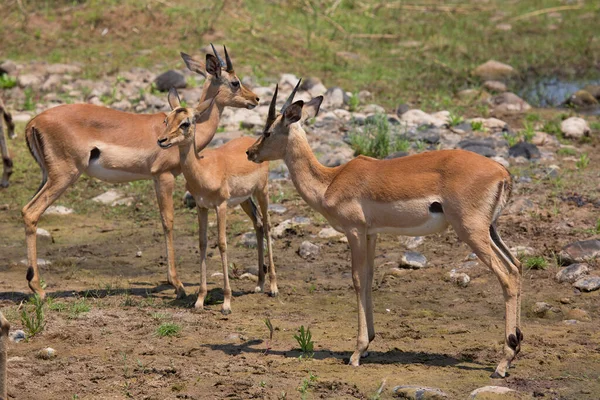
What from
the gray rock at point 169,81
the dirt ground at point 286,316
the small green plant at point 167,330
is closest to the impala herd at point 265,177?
the dirt ground at point 286,316

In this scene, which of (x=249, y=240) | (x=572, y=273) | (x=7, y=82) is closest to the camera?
(x=572, y=273)

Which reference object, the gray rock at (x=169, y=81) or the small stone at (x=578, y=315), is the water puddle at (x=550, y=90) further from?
the small stone at (x=578, y=315)

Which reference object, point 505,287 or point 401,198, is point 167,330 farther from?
point 505,287

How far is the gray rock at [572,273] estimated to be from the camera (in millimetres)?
8609

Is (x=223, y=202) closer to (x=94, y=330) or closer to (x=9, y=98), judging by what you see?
(x=94, y=330)

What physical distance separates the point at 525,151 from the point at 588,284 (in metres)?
3.93

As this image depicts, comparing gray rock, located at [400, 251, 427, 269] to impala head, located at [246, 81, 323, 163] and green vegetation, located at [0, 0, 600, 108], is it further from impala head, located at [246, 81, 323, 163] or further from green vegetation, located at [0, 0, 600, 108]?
green vegetation, located at [0, 0, 600, 108]

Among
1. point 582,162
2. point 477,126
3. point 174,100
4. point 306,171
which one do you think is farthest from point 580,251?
point 477,126

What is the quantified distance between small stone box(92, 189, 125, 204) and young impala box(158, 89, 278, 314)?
301 cm

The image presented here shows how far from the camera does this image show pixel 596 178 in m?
11.1

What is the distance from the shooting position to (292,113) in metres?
7.20

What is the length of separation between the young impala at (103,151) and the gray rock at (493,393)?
3533 millimetres

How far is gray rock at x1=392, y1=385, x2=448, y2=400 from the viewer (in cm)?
597

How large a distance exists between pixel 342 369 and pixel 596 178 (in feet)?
18.5
